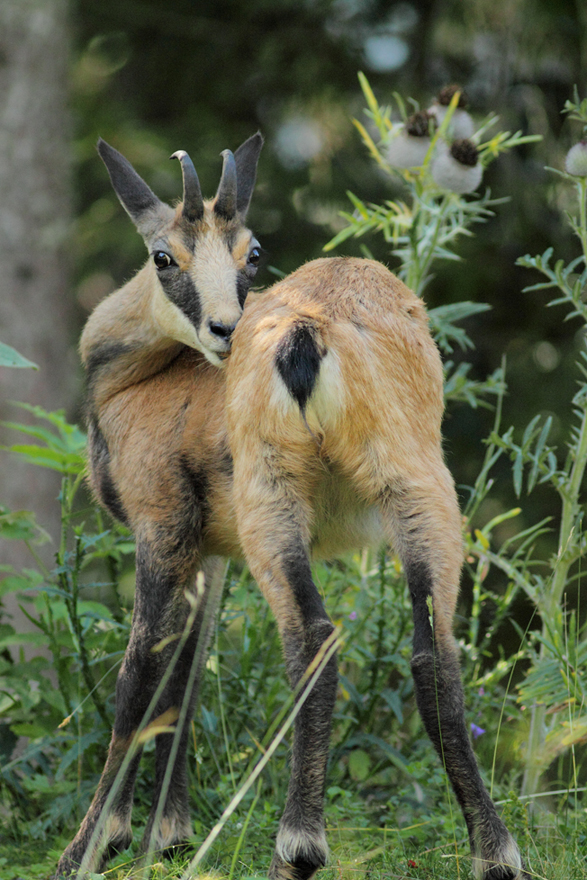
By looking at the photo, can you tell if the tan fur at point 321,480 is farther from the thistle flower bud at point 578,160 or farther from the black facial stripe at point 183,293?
the thistle flower bud at point 578,160

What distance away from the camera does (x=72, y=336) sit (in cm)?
1047

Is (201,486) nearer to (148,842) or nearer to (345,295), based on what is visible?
(345,295)

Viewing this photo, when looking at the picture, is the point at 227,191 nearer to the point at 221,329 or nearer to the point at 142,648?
the point at 221,329

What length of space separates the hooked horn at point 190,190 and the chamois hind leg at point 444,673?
1733 mm

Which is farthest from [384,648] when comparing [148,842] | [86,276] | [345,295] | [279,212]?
[86,276]

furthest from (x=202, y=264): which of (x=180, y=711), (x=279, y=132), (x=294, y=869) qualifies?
(x=279, y=132)

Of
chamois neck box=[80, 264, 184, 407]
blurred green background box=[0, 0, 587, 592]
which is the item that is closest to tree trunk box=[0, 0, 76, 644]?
blurred green background box=[0, 0, 587, 592]

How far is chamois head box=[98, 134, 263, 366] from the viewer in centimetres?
379

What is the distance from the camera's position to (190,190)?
3.95m

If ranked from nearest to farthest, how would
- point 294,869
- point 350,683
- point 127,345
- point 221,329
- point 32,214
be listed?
point 294,869 < point 221,329 < point 127,345 < point 350,683 < point 32,214

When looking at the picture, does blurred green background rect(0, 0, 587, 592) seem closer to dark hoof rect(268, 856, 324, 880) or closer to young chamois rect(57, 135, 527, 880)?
young chamois rect(57, 135, 527, 880)

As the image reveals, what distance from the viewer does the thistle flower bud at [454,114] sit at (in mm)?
4724

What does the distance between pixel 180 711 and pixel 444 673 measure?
1.63 metres

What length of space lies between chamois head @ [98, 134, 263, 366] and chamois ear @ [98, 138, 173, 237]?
0.05 meters
